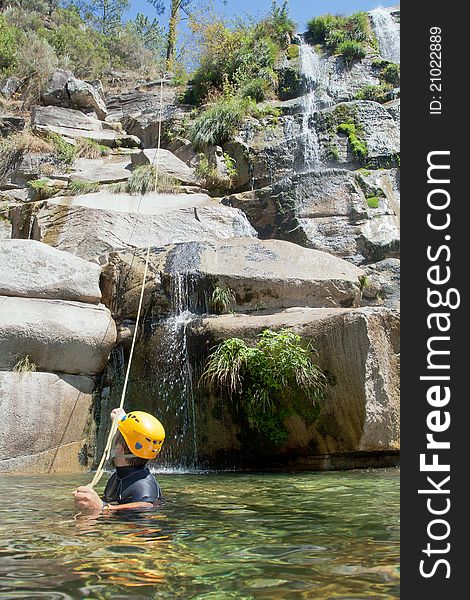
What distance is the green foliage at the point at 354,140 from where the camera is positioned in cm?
1519

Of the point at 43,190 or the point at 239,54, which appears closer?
the point at 43,190

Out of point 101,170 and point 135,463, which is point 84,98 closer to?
point 101,170

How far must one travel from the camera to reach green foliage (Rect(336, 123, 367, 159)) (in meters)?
15.2

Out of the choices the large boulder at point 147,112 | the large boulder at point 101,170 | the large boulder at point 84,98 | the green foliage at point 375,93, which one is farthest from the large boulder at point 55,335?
the large boulder at point 84,98

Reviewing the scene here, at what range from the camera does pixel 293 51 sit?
2188cm

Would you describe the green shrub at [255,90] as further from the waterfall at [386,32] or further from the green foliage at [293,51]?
the waterfall at [386,32]

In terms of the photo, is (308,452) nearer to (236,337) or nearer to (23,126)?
(236,337)

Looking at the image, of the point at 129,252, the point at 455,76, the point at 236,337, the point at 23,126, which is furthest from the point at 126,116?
the point at 455,76

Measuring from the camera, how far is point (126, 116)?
2164 cm

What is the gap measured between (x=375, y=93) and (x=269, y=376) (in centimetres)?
1379

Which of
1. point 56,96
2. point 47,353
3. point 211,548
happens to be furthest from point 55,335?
point 56,96

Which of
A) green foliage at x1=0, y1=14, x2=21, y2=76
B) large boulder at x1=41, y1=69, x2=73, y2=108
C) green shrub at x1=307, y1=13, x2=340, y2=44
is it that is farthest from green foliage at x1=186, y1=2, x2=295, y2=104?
green foliage at x1=0, y1=14, x2=21, y2=76

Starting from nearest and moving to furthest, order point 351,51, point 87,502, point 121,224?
1. point 87,502
2. point 121,224
3. point 351,51

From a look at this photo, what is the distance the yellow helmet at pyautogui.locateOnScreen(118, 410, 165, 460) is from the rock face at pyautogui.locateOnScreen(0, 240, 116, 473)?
3.51m
